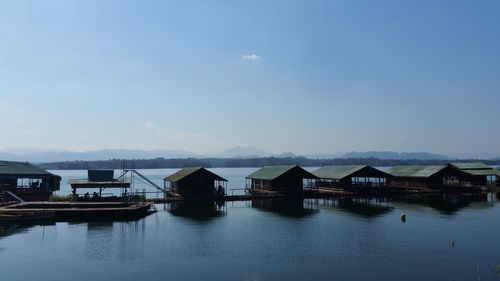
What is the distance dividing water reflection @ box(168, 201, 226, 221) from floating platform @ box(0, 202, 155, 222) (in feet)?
18.0

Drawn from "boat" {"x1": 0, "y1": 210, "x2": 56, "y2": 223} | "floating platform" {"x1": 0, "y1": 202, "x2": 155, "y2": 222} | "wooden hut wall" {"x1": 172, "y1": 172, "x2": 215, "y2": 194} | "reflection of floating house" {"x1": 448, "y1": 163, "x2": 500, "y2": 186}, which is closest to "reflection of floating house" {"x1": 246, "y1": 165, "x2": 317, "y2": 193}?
"wooden hut wall" {"x1": 172, "y1": 172, "x2": 215, "y2": 194}

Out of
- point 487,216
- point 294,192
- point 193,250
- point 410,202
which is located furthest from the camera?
point 294,192

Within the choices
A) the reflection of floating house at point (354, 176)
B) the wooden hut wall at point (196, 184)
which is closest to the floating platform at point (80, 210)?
the wooden hut wall at point (196, 184)

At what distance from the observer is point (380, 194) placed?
82.6 meters

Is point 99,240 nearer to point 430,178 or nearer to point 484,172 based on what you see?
point 430,178

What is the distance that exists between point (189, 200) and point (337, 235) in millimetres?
34466

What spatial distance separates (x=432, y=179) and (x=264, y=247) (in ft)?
198

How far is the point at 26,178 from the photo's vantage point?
217ft

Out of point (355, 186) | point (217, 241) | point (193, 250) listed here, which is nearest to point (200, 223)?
point (217, 241)

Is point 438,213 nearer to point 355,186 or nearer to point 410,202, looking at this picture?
point 410,202

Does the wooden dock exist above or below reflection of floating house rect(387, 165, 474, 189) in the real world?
below

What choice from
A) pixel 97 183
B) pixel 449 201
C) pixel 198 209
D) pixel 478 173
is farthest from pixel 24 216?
pixel 478 173

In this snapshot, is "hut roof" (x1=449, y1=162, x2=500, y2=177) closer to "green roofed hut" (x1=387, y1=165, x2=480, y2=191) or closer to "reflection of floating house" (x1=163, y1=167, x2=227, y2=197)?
"green roofed hut" (x1=387, y1=165, x2=480, y2=191)

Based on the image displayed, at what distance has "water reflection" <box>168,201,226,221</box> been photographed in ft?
191
